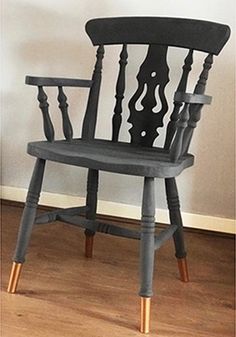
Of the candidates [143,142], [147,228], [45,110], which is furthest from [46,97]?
[147,228]

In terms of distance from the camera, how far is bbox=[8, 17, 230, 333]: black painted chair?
57.8 inches

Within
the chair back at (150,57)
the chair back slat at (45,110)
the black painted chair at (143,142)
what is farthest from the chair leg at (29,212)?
the chair back at (150,57)

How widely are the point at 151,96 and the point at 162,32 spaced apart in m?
0.20

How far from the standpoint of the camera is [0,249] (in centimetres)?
195

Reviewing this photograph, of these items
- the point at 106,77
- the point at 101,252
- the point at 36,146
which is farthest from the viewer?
the point at 106,77

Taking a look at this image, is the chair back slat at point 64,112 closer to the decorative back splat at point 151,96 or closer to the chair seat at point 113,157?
the chair seat at point 113,157

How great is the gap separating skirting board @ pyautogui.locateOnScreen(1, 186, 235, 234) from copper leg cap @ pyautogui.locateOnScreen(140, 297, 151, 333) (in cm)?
75

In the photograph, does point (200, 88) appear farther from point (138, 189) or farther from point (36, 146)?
point (138, 189)

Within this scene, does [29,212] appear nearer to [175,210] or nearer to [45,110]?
[45,110]

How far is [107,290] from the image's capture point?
5.59 feet

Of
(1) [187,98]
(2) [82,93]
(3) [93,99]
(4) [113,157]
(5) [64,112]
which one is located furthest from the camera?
(2) [82,93]

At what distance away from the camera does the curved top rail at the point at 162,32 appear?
169cm

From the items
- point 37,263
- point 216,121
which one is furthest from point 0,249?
point 216,121

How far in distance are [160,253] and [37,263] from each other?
43cm
